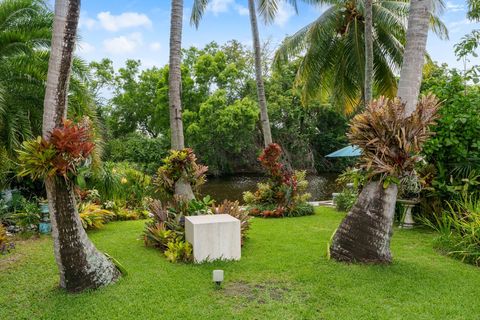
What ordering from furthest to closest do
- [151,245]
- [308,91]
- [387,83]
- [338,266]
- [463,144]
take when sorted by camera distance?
[308,91] → [387,83] → [463,144] → [151,245] → [338,266]

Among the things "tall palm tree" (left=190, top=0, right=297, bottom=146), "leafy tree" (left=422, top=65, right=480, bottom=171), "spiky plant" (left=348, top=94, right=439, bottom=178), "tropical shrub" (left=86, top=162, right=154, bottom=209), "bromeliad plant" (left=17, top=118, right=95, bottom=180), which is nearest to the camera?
"bromeliad plant" (left=17, top=118, right=95, bottom=180)

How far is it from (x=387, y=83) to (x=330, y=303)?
A: 37.4ft

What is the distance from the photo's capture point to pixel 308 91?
1494 cm

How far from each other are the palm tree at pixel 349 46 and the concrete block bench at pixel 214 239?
946cm

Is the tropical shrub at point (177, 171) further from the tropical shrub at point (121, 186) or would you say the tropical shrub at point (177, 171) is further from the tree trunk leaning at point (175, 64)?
the tropical shrub at point (121, 186)

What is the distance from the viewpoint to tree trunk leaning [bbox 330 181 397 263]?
5508 millimetres

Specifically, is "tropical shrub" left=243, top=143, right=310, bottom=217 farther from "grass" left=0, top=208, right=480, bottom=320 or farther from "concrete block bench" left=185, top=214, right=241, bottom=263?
"concrete block bench" left=185, top=214, right=241, bottom=263

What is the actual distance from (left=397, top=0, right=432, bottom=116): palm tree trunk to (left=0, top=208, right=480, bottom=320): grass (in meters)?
2.35

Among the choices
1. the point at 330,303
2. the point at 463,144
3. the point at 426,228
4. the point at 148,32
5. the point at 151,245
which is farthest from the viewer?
the point at 148,32

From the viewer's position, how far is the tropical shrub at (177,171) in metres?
8.26

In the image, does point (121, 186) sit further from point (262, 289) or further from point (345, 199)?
point (262, 289)

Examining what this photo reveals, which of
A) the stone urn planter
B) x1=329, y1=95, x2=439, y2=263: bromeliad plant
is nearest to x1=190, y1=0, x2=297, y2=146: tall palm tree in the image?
the stone urn planter

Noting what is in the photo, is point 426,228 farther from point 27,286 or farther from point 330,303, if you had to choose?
point 27,286

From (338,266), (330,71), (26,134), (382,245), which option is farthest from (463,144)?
(26,134)
